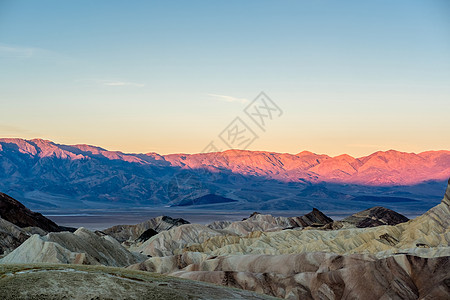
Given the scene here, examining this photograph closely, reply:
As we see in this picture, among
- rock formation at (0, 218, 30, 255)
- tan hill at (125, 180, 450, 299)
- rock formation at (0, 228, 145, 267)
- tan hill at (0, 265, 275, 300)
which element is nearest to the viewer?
tan hill at (0, 265, 275, 300)

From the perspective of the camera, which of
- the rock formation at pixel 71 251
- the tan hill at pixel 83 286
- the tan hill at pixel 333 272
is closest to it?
the tan hill at pixel 83 286

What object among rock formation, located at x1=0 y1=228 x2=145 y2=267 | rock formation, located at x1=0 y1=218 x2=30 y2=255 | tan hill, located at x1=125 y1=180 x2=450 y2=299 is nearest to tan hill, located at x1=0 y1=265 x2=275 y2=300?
tan hill, located at x1=125 y1=180 x2=450 y2=299

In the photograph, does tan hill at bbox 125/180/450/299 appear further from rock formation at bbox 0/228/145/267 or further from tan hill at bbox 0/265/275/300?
tan hill at bbox 0/265/275/300

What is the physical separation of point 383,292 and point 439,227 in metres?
62.3

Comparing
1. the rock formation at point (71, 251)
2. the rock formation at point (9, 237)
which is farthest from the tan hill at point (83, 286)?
the rock formation at point (9, 237)

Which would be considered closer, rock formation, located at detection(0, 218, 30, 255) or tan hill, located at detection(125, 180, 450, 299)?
tan hill, located at detection(125, 180, 450, 299)

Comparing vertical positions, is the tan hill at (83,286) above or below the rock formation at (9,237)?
above

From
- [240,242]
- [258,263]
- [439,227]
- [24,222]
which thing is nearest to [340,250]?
[439,227]

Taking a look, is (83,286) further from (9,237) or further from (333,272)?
(9,237)

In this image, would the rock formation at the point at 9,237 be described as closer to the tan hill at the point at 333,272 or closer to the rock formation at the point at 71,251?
the rock formation at the point at 71,251

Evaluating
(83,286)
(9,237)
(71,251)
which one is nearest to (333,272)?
(83,286)

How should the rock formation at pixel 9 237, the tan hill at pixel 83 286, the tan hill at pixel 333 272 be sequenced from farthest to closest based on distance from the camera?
the rock formation at pixel 9 237 → the tan hill at pixel 333 272 → the tan hill at pixel 83 286

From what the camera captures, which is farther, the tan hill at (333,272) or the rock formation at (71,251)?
the rock formation at (71,251)

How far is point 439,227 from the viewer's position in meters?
124
